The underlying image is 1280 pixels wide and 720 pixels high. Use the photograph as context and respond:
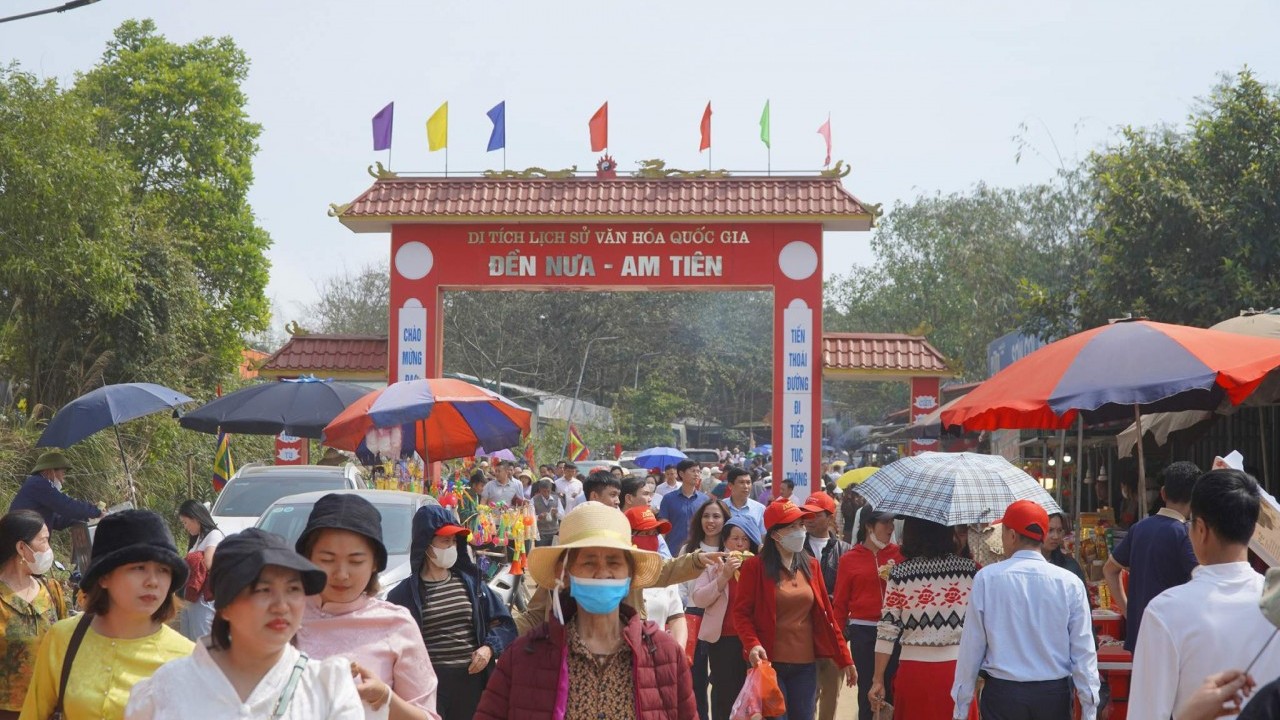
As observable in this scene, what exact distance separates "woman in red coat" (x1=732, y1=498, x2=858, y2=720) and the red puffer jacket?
3340mm

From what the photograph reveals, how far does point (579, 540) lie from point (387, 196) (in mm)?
18526

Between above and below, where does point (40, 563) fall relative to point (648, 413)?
below

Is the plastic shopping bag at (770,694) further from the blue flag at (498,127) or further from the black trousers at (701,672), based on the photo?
the blue flag at (498,127)

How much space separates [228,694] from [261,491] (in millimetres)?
12480

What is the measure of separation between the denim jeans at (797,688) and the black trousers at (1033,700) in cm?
176

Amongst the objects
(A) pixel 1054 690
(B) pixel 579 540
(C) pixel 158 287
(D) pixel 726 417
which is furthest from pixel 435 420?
(D) pixel 726 417

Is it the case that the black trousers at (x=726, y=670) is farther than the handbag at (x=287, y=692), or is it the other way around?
the black trousers at (x=726, y=670)

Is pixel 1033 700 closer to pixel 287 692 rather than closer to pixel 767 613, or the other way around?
pixel 767 613

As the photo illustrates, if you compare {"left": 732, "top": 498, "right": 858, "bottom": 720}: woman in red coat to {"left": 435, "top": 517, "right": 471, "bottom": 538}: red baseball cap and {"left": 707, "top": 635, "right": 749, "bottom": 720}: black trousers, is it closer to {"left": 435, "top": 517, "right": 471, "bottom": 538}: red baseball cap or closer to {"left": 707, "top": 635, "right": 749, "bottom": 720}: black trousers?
{"left": 707, "top": 635, "right": 749, "bottom": 720}: black trousers

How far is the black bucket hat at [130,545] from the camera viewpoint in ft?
15.0

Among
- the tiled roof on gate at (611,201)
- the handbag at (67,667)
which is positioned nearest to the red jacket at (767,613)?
the handbag at (67,667)

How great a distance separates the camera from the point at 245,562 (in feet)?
11.5

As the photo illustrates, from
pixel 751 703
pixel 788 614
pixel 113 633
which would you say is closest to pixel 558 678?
pixel 113 633

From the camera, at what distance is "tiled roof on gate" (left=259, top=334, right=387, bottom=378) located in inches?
922
